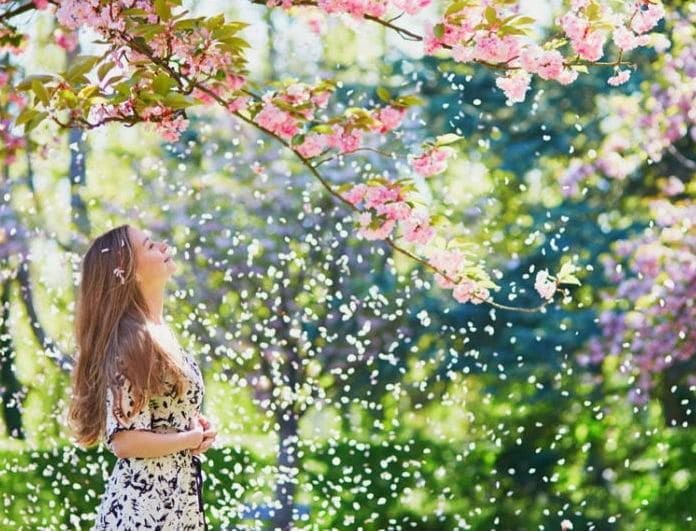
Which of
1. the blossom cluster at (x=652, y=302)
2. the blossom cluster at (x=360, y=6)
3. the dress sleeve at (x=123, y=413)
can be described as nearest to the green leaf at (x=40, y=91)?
the dress sleeve at (x=123, y=413)

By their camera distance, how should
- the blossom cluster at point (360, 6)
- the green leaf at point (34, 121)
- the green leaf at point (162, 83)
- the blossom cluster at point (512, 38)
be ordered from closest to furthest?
the green leaf at point (34, 121)
the green leaf at point (162, 83)
the blossom cluster at point (512, 38)
the blossom cluster at point (360, 6)

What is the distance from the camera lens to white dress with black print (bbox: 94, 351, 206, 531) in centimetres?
203

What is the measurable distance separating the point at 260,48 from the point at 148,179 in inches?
28.8

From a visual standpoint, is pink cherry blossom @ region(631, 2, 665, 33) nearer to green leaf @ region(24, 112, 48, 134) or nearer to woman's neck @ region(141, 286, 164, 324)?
woman's neck @ region(141, 286, 164, 324)

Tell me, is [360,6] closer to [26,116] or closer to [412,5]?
[412,5]

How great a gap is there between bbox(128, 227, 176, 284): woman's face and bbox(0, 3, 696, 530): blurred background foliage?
79.7 inches

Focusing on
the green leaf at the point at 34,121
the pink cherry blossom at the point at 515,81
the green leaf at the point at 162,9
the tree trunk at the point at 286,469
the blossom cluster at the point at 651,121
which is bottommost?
the tree trunk at the point at 286,469

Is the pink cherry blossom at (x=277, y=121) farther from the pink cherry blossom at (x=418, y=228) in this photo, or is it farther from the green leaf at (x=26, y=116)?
the green leaf at (x=26, y=116)

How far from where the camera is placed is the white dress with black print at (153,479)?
2025 mm

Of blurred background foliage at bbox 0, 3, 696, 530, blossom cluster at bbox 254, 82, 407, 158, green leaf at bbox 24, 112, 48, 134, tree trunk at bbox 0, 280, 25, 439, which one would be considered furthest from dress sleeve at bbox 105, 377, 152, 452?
tree trunk at bbox 0, 280, 25, 439

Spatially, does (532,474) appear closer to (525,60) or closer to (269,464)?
(269,464)

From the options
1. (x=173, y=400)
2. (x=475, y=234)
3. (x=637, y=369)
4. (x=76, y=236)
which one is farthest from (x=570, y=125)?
(x=173, y=400)

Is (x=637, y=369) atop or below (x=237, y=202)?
below

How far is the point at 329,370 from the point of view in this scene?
14.0 ft
